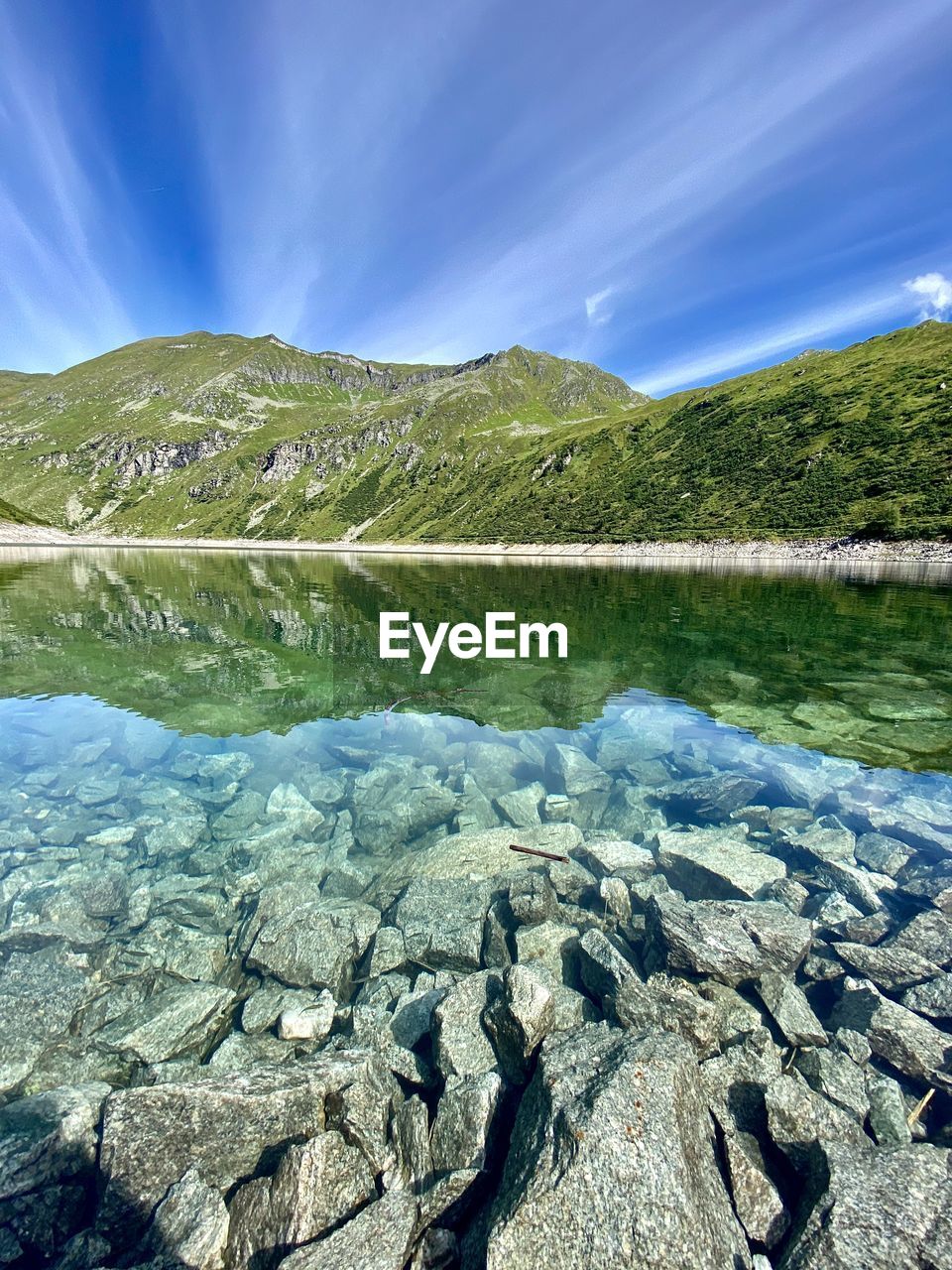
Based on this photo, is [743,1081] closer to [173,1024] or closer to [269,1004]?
[269,1004]

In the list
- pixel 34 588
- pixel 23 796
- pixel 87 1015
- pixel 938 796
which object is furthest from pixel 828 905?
pixel 34 588

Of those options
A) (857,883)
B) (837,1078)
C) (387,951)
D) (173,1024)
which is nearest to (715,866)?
(857,883)

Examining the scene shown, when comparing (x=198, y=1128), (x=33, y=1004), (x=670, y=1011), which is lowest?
(x=33, y=1004)

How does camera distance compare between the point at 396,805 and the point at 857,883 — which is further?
the point at 396,805

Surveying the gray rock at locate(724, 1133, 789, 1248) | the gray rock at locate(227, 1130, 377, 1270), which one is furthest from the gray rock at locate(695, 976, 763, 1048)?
the gray rock at locate(227, 1130, 377, 1270)

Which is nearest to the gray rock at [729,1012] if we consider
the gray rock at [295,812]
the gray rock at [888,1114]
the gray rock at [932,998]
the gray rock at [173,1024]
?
the gray rock at [888,1114]

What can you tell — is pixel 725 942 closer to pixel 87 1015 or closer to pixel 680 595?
pixel 87 1015

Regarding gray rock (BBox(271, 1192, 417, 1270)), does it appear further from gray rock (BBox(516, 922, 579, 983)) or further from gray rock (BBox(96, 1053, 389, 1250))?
gray rock (BBox(516, 922, 579, 983))
